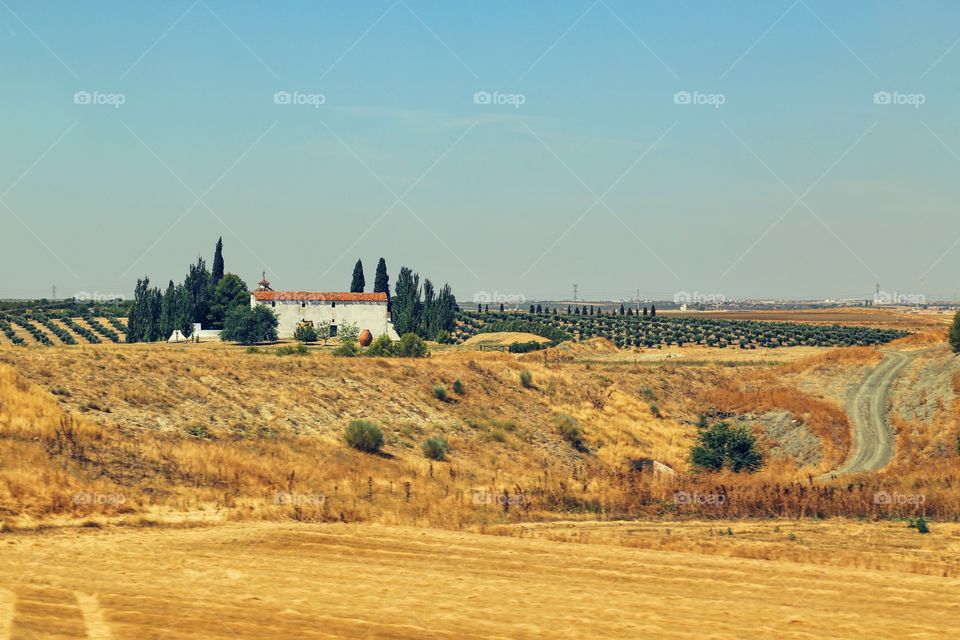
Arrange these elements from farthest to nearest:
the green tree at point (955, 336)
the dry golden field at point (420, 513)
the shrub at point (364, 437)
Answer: the green tree at point (955, 336), the shrub at point (364, 437), the dry golden field at point (420, 513)

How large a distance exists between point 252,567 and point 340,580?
93.7 inches

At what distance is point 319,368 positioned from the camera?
50.7 metres

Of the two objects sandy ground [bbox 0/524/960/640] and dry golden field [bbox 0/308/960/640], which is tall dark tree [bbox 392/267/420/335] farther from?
sandy ground [bbox 0/524/960/640]

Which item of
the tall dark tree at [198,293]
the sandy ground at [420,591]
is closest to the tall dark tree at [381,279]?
the tall dark tree at [198,293]

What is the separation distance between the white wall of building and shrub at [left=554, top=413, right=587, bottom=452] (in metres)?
46.3

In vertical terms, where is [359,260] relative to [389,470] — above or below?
above

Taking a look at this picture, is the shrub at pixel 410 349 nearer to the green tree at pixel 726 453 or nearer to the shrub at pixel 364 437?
the green tree at pixel 726 453

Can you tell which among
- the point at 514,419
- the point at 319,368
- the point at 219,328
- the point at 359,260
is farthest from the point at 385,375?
the point at 359,260

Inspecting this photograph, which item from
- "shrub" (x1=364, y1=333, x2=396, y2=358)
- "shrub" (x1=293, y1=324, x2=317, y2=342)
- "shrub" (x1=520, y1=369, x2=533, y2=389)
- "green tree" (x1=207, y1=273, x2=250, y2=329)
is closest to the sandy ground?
"shrub" (x1=520, y1=369, x2=533, y2=389)

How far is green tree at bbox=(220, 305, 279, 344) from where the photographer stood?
87.1m

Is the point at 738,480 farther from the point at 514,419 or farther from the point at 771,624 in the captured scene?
the point at 771,624

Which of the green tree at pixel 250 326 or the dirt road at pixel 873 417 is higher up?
the green tree at pixel 250 326

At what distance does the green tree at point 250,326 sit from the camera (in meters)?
87.1

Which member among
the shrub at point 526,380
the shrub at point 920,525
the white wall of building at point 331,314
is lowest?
the shrub at point 920,525
